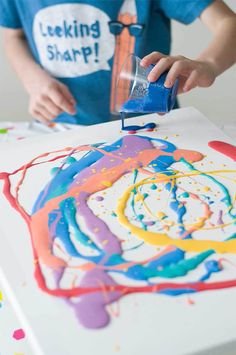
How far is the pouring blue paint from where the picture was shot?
0.76 m

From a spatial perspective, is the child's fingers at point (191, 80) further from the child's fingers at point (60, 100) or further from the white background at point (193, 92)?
the white background at point (193, 92)

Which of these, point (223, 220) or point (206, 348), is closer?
point (206, 348)

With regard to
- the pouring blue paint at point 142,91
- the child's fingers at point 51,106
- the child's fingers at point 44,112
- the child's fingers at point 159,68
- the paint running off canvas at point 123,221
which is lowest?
the child's fingers at point 44,112

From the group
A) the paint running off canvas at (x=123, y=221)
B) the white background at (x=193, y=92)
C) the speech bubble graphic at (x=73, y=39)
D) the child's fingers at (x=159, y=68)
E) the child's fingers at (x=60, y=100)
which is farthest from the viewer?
the white background at (x=193, y=92)

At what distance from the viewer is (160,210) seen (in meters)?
0.67

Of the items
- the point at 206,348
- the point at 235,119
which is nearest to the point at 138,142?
the point at 206,348

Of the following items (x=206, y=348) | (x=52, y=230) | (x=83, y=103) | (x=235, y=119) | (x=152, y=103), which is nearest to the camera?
(x=206, y=348)

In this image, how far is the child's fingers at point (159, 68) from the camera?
0.76m

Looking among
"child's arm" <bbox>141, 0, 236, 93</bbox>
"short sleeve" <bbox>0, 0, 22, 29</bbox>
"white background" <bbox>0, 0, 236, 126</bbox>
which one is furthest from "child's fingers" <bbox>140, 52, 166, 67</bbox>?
"white background" <bbox>0, 0, 236, 126</bbox>

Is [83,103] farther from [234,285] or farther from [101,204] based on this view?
[234,285]

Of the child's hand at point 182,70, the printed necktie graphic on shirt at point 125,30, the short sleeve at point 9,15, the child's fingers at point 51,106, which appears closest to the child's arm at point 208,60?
the child's hand at point 182,70

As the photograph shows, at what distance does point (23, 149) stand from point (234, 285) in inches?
14.0

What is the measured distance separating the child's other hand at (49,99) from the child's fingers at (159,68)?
236mm

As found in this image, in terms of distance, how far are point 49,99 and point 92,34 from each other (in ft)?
0.54
